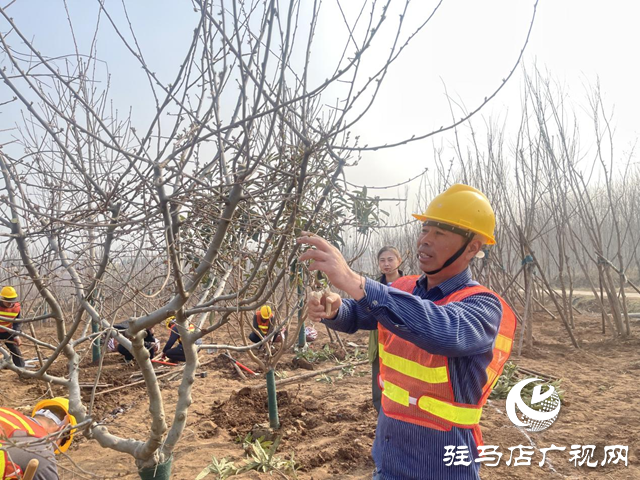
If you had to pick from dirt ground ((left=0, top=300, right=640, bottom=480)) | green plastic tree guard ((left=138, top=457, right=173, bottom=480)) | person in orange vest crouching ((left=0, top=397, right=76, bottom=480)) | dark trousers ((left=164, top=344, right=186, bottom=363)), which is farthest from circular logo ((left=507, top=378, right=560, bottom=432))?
dark trousers ((left=164, top=344, right=186, bottom=363))

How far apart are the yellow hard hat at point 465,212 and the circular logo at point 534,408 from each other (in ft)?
8.11

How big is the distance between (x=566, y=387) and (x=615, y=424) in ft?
3.66

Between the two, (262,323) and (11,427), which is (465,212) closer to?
(11,427)

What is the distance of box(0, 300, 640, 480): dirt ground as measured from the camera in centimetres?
320

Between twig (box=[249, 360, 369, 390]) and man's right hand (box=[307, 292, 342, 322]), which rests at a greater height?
man's right hand (box=[307, 292, 342, 322])

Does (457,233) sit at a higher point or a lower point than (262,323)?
higher

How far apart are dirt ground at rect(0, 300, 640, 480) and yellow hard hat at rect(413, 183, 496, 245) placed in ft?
5.90

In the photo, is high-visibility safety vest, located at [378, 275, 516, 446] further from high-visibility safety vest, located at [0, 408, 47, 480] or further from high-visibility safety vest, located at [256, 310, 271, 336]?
high-visibility safety vest, located at [256, 310, 271, 336]

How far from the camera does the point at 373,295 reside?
1.25 m

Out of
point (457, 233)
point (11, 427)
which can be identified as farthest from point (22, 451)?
point (457, 233)

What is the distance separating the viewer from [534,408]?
4.39m

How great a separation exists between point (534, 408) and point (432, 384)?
3.59 meters

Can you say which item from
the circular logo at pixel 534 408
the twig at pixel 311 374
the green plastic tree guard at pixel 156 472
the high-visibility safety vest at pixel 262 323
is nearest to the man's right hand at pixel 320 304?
the green plastic tree guard at pixel 156 472

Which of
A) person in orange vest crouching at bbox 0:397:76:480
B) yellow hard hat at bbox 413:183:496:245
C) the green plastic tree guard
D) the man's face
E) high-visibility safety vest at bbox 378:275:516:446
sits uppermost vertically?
yellow hard hat at bbox 413:183:496:245
